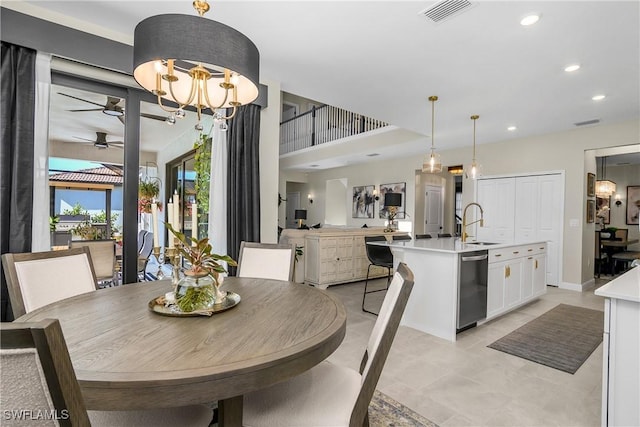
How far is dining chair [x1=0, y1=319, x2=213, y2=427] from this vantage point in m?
0.52

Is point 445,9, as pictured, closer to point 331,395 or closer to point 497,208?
point 331,395

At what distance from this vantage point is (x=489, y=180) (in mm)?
6371

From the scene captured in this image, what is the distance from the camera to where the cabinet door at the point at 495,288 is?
3463mm

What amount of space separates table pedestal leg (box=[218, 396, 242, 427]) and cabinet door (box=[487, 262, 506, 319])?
3.16 meters

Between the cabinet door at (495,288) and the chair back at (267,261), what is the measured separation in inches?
91.9

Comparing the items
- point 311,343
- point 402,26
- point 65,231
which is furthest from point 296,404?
point 402,26

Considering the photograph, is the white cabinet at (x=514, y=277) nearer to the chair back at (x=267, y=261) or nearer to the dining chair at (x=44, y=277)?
the chair back at (x=267, y=261)

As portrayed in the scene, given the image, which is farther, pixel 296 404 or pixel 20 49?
pixel 20 49

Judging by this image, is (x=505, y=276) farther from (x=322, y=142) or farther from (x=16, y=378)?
(x=322, y=142)

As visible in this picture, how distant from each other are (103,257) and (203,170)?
47.4 inches

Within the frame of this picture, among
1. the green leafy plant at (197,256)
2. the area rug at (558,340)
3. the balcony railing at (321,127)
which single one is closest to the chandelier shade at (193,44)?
the green leafy plant at (197,256)

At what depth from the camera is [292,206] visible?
12266 millimetres

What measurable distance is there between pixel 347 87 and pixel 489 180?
4.18m

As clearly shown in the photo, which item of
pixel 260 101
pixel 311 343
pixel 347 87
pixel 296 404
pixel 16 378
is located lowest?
pixel 296 404
